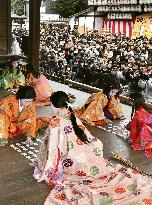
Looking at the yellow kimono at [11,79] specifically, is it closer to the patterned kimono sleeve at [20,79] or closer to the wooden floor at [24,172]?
the patterned kimono sleeve at [20,79]

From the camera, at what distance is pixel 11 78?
404 inches

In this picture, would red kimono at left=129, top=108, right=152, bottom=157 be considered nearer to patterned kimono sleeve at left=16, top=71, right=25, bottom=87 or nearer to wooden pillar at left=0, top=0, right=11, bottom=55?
patterned kimono sleeve at left=16, top=71, right=25, bottom=87

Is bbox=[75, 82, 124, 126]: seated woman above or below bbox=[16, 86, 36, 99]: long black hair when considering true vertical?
below

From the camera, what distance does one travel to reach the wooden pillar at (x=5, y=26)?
12.3m

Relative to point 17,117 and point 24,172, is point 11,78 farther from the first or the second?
point 24,172

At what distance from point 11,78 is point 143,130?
205 inches

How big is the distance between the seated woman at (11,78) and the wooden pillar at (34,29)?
1208 mm

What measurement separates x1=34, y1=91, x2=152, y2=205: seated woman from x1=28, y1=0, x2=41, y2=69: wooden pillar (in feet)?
21.5

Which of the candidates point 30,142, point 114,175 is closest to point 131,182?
point 114,175

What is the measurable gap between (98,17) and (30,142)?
30575mm

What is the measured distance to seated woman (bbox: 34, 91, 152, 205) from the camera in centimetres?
452

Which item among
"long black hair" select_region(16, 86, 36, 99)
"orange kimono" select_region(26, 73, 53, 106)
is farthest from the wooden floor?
"orange kimono" select_region(26, 73, 53, 106)

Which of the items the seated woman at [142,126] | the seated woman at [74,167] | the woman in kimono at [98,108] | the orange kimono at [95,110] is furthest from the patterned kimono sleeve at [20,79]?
the seated woman at [74,167]

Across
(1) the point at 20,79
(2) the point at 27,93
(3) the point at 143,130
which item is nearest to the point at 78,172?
(2) the point at 27,93
